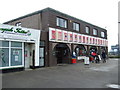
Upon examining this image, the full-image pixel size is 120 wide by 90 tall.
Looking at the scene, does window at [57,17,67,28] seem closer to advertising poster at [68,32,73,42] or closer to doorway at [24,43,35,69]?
advertising poster at [68,32,73,42]

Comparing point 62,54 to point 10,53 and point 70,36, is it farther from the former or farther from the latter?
point 10,53

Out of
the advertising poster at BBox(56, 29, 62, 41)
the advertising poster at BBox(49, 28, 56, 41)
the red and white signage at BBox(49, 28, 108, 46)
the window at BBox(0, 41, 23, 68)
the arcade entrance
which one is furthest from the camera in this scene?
the arcade entrance

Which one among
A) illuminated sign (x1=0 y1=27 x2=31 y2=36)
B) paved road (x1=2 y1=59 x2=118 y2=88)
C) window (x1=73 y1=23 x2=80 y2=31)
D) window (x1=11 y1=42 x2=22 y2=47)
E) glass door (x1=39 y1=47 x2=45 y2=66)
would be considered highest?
window (x1=73 y1=23 x2=80 y2=31)

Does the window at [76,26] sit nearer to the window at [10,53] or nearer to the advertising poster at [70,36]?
the advertising poster at [70,36]

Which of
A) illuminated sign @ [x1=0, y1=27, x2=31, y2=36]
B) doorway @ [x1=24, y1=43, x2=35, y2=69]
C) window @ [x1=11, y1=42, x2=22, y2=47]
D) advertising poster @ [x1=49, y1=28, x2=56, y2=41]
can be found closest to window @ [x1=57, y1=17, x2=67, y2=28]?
advertising poster @ [x1=49, y1=28, x2=56, y2=41]

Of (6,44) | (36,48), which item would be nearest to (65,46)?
(36,48)

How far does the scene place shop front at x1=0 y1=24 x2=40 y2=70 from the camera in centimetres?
1087

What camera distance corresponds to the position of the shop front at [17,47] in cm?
1087

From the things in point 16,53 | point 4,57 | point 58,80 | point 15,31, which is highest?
point 15,31

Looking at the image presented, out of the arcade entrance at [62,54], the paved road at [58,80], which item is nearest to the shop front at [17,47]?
the paved road at [58,80]

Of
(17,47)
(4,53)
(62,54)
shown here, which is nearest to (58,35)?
(62,54)

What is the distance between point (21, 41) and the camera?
12.1m

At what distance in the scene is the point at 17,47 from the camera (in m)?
12.0

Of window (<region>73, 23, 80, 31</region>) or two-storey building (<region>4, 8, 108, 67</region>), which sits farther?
window (<region>73, 23, 80, 31</region>)
